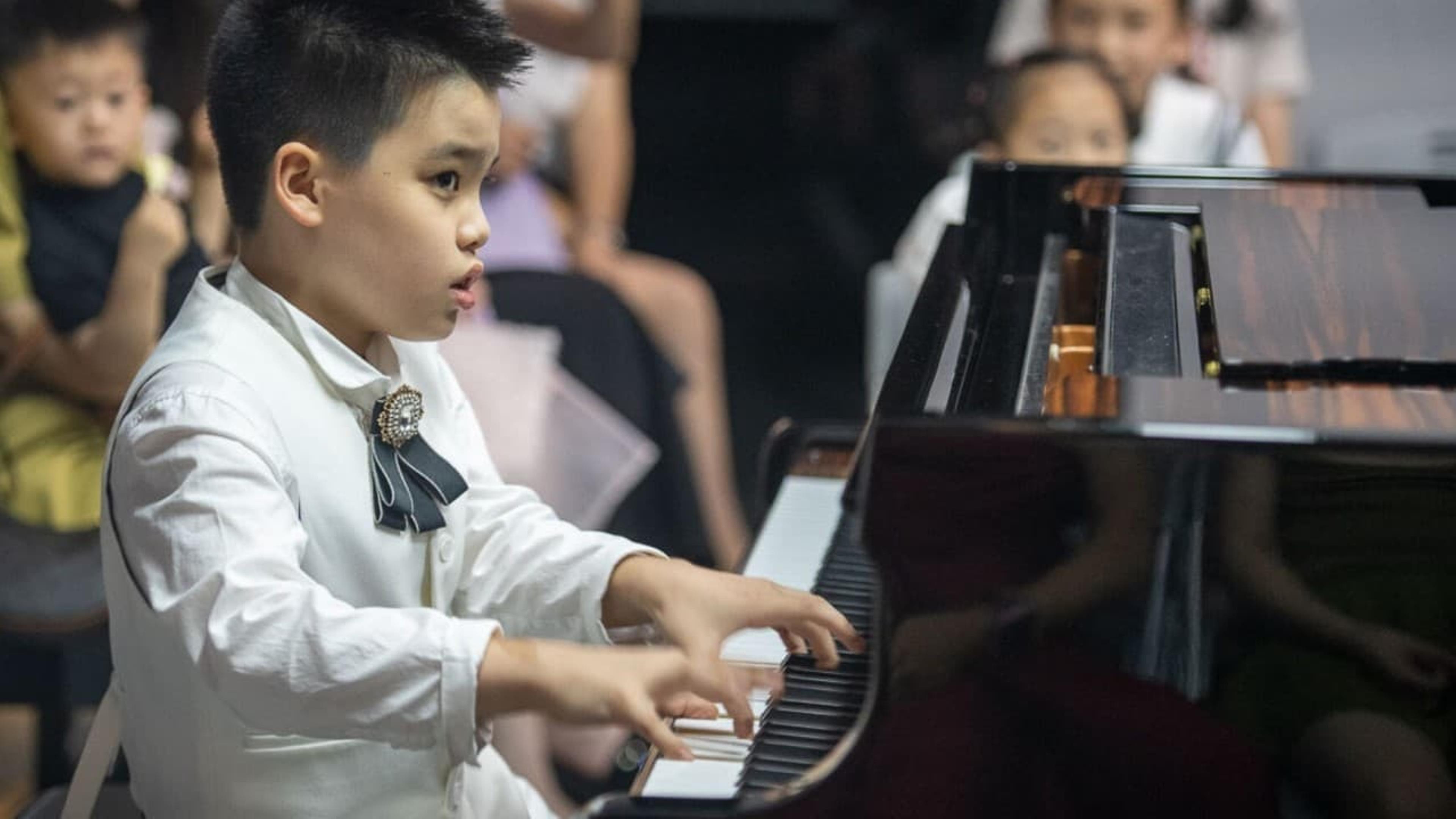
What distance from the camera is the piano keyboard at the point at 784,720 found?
1.13m

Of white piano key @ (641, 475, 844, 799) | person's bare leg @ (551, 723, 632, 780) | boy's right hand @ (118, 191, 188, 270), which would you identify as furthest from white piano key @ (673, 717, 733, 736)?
person's bare leg @ (551, 723, 632, 780)

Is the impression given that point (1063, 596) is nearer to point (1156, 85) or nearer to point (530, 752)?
point (530, 752)

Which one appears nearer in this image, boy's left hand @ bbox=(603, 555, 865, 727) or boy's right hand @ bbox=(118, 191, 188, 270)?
boy's left hand @ bbox=(603, 555, 865, 727)

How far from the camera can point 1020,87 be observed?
120 inches

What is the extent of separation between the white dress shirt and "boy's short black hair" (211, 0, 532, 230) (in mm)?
116

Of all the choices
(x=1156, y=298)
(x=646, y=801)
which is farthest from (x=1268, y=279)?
(x=646, y=801)

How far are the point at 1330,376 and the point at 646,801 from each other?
544 millimetres

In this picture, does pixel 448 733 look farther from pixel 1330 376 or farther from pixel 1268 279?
pixel 1268 279

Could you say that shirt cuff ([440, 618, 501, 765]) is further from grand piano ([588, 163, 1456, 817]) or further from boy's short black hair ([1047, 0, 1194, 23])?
boy's short black hair ([1047, 0, 1194, 23])

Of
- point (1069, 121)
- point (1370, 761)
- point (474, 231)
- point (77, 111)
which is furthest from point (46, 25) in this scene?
point (1370, 761)

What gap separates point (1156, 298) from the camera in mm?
1402

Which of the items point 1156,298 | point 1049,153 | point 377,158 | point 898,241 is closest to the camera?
point 377,158

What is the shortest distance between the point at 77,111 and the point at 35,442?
0.46 metres

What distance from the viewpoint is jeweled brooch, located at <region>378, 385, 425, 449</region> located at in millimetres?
1218
